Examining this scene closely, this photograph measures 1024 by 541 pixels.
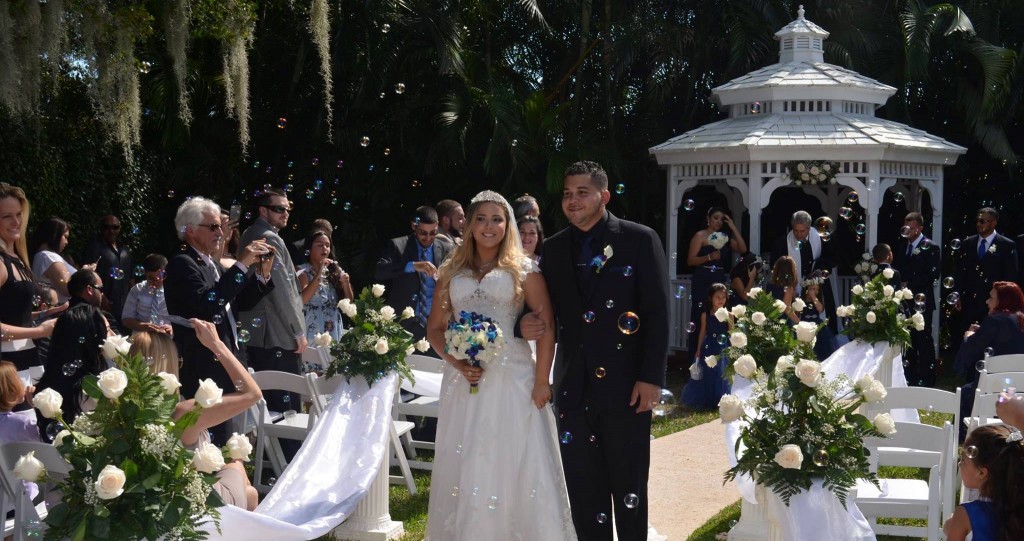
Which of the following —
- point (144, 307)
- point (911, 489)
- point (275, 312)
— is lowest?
point (911, 489)

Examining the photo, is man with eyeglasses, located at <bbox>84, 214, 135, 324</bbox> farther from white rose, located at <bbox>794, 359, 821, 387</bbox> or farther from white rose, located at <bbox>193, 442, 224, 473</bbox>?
white rose, located at <bbox>794, 359, 821, 387</bbox>

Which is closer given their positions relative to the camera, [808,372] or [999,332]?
[808,372]

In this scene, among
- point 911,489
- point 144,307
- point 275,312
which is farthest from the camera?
point 275,312

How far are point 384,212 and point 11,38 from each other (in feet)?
21.7

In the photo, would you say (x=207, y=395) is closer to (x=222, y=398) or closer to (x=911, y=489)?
(x=222, y=398)

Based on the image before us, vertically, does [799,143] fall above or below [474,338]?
above

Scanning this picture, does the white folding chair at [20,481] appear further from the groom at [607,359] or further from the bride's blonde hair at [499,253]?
the groom at [607,359]

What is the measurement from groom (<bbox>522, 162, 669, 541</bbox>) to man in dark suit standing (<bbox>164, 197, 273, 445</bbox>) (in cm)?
212

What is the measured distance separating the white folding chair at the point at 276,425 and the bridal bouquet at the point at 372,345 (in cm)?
29

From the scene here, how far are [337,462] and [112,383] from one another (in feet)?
9.51

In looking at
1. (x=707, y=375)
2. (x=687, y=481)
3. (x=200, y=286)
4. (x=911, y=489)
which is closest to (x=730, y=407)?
(x=911, y=489)

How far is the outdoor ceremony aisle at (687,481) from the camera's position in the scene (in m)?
6.99

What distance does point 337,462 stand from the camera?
21.1 feet

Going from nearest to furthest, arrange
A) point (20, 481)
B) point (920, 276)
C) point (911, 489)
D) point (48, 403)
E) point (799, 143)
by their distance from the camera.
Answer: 1. point (48, 403)
2. point (20, 481)
3. point (911, 489)
4. point (920, 276)
5. point (799, 143)
